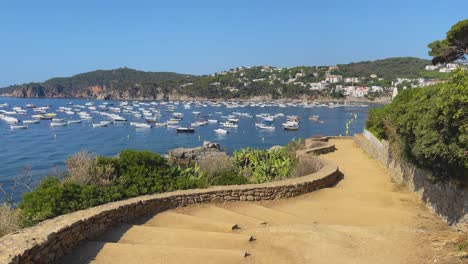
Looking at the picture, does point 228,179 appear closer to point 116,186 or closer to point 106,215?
point 116,186

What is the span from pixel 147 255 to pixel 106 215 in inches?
81.3

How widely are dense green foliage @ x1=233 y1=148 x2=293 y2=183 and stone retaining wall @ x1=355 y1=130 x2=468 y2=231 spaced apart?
4.38 metres

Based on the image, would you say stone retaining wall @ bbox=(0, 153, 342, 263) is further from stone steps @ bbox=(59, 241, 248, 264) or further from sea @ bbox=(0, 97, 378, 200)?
sea @ bbox=(0, 97, 378, 200)

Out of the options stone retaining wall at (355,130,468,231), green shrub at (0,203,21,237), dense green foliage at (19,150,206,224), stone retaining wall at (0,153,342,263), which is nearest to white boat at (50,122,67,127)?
dense green foliage at (19,150,206,224)

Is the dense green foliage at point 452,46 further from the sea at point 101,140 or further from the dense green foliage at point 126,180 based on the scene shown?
the dense green foliage at point 126,180

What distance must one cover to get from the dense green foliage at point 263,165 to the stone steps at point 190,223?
526 cm

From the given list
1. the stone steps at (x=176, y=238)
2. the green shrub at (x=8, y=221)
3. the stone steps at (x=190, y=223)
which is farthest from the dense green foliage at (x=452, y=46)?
the green shrub at (x=8, y=221)

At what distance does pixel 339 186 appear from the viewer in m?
15.8

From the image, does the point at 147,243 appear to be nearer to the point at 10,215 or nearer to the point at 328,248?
the point at 10,215

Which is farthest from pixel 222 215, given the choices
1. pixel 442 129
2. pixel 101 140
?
pixel 101 140

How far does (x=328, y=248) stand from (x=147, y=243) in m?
3.68

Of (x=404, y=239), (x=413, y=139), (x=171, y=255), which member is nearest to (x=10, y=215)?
(x=171, y=255)

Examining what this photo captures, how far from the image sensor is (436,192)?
12.0 meters

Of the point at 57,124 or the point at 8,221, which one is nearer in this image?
the point at 8,221
